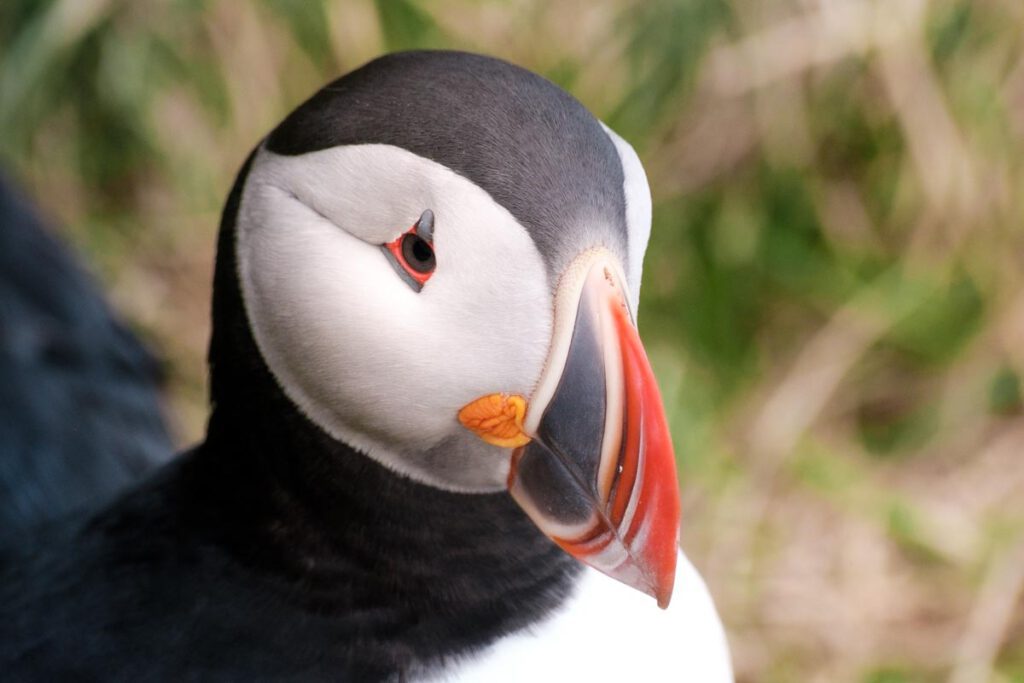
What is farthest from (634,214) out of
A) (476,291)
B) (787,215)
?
(787,215)

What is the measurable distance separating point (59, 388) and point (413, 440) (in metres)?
1.28

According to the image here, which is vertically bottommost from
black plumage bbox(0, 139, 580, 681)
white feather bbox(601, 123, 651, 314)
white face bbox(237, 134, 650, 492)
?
black plumage bbox(0, 139, 580, 681)

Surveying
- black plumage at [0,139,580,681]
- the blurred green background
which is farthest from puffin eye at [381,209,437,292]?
the blurred green background

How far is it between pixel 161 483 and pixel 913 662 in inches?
63.4

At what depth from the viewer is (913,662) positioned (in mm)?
2549

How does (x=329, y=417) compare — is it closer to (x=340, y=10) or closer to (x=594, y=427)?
(x=594, y=427)

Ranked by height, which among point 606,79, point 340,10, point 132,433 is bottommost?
point 132,433

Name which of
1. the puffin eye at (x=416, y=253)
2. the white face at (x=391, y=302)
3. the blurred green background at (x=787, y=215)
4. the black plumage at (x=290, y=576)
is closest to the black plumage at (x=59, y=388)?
the blurred green background at (x=787, y=215)

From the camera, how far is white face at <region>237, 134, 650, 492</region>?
3.78ft

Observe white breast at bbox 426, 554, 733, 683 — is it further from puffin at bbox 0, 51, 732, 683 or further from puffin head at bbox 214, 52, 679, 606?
puffin head at bbox 214, 52, 679, 606

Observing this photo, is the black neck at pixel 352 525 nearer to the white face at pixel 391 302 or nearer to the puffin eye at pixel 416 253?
the white face at pixel 391 302

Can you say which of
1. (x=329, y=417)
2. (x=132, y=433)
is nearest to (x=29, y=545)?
(x=329, y=417)

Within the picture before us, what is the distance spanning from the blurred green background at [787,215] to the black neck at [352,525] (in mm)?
1361

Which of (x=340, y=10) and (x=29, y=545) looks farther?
(x=340, y=10)
